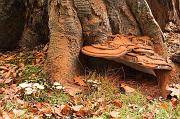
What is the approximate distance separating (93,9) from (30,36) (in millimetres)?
1921

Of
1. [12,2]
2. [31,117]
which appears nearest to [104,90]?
[31,117]

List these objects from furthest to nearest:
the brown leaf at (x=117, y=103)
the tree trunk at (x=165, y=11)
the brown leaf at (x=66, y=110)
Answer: the tree trunk at (x=165, y=11) → the brown leaf at (x=117, y=103) → the brown leaf at (x=66, y=110)

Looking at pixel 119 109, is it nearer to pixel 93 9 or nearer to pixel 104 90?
pixel 104 90

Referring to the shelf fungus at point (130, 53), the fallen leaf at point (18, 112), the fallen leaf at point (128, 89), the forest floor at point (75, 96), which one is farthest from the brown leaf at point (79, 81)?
the fallen leaf at point (18, 112)

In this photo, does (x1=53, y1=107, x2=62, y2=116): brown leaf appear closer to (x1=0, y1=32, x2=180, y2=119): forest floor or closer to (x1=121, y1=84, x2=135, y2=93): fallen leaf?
(x1=0, y1=32, x2=180, y2=119): forest floor

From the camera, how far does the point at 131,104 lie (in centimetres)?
556

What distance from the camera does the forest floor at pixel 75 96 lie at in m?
4.95

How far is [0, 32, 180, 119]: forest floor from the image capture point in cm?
495

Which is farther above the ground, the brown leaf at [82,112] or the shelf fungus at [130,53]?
the shelf fungus at [130,53]

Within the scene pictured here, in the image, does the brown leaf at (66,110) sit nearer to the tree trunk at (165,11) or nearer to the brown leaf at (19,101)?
the brown leaf at (19,101)

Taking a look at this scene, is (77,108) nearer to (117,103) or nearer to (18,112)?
(117,103)

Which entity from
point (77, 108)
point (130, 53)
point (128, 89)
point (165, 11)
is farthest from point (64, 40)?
point (165, 11)

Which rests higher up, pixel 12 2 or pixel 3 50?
pixel 12 2

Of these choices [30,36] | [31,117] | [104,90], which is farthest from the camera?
[30,36]
